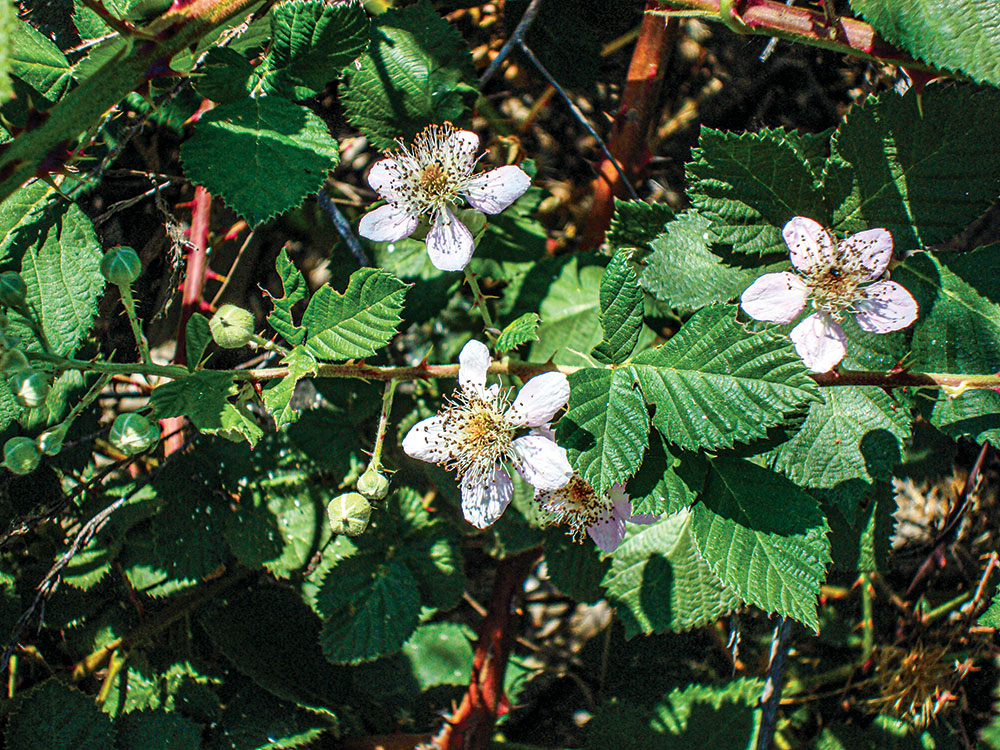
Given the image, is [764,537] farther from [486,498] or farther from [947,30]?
[947,30]

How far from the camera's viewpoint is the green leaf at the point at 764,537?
3.51 ft

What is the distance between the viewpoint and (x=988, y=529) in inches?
73.4

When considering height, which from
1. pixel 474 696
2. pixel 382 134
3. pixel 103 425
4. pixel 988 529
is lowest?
pixel 988 529

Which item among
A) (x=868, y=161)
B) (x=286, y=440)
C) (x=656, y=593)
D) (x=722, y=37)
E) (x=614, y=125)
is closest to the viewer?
(x=868, y=161)

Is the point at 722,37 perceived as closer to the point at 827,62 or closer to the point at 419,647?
the point at 827,62

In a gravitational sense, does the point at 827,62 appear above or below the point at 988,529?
above

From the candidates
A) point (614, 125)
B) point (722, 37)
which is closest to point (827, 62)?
point (722, 37)

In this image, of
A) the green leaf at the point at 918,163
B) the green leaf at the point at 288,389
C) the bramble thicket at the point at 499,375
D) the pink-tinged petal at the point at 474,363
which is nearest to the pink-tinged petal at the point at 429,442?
the bramble thicket at the point at 499,375

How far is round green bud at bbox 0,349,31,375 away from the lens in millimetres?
892

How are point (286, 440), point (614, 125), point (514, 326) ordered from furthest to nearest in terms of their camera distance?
1. point (614, 125)
2. point (286, 440)
3. point (514, 326)

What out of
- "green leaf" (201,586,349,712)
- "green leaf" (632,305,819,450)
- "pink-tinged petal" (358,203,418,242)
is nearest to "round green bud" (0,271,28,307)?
"pink-tinged petal" (358,203,418,242)

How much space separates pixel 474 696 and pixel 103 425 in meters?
1.14

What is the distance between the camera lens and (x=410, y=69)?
4.89 feet

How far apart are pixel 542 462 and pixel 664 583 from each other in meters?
0.55
